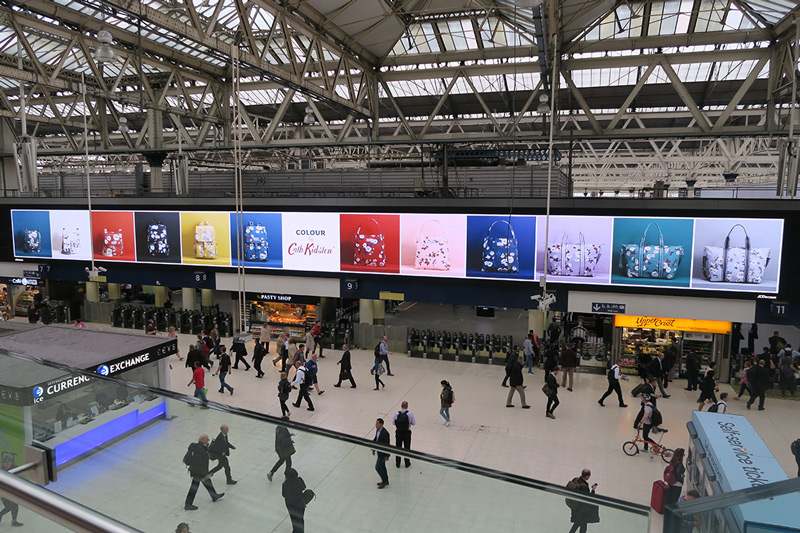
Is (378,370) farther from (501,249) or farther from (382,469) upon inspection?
(382,469)

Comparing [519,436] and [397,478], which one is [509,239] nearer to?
[519,436]

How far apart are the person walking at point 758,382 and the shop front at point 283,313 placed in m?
13.9

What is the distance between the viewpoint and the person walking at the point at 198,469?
12.9 ft

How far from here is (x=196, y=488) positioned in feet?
13.1

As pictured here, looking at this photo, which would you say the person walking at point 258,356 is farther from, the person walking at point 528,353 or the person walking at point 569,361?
the person walking at point 569,361

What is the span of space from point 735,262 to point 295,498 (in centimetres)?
1533

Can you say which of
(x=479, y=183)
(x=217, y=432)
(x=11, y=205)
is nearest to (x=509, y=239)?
(x=479, y=183)

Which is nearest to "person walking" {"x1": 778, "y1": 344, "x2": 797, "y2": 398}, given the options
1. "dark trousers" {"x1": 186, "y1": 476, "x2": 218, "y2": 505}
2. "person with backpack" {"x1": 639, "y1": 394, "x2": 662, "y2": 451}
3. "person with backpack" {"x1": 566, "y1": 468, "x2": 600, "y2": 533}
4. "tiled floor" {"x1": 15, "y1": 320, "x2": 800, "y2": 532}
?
"tiled floor" {"x1": 15, "y1": 320, "x2": 800, "y2": 532}

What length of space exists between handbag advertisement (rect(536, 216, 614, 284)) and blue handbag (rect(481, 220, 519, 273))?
756 millimetres

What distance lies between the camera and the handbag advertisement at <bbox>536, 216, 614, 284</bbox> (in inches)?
627

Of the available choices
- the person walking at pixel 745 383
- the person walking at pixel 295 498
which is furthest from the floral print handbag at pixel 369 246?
the person walking at pixel 295 498

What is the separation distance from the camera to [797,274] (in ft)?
47.1

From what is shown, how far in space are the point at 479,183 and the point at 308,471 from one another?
17.1 metres

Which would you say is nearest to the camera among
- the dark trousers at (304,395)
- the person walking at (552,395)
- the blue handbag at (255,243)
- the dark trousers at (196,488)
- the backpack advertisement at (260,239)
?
the dark trousers at (196,488)
